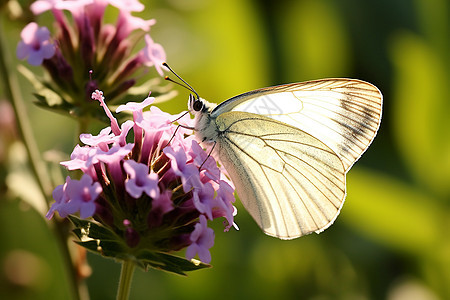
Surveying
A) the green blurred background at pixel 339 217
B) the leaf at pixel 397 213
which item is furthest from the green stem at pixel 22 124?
the leaf at pixel 397 213

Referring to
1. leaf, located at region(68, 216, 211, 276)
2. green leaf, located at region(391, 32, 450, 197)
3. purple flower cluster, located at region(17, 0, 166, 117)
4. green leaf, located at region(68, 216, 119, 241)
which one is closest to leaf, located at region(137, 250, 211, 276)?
leaf, located at region(68, 216, 211, 276)

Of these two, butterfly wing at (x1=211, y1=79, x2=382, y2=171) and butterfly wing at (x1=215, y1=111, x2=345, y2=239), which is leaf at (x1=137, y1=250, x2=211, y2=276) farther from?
butterfly wing at (x1=211, y1=79, x2=382, y2=171)

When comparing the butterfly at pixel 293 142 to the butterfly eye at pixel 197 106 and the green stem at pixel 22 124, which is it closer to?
the butterfly eye at pixel 197 106

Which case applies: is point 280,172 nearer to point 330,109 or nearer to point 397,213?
point 330,109

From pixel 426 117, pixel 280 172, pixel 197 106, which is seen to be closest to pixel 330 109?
pixel 280 172

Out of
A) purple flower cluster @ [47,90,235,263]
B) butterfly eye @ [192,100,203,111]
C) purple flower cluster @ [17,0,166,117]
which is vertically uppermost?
purple flower cluster @ [17,0,166,117]

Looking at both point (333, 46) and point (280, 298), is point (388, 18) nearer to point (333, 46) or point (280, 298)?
point (333, 46)
